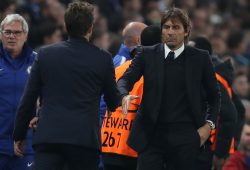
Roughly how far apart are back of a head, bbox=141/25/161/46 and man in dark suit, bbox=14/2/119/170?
151 cm

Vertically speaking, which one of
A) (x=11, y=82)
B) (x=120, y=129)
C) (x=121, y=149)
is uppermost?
(x=11, y=82)

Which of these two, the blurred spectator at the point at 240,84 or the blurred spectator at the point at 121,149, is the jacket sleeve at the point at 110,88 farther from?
the blurred spectator at the point at 240,84

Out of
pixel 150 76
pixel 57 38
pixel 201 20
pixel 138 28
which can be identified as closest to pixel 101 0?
pixel 201 20

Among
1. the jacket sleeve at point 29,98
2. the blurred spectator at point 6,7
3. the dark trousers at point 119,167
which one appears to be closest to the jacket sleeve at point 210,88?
the dark trousers at point 119,167

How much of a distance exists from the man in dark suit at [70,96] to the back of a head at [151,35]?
1.51 m

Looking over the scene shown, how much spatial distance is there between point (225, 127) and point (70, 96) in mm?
2816

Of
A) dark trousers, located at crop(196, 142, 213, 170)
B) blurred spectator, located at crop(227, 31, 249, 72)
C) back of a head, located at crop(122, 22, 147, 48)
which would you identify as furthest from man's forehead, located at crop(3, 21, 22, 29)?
blurred spectator, located at crop(227, 31, 249, 72)

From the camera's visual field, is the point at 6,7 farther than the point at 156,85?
Yes

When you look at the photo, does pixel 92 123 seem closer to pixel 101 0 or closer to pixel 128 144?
pixel 128 144

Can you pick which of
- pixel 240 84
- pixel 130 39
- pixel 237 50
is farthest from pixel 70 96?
pixel 237 50

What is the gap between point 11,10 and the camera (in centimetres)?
1307

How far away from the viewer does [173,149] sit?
7906mm

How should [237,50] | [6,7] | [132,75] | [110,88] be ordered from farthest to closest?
[237,50] → [6,7] → [132,75] → [110,88]

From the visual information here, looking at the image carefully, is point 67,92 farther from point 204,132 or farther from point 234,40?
point 234,40
